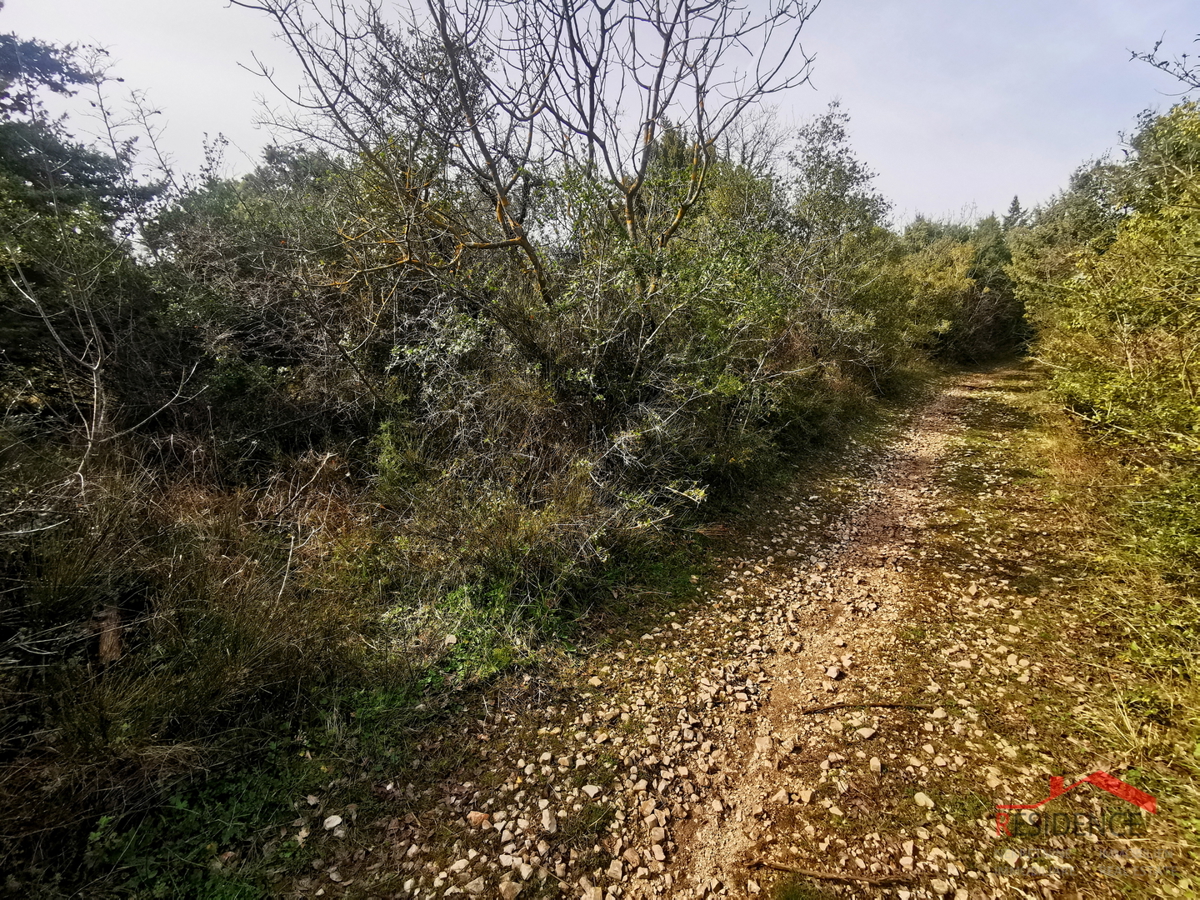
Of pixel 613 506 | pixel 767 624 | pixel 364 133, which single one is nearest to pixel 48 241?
pixel 364 133

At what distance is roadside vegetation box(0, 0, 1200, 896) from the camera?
2.73 meters

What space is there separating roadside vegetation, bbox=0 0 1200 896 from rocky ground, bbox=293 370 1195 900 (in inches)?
22.5

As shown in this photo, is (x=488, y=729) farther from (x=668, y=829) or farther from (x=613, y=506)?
(x=613, y=506)

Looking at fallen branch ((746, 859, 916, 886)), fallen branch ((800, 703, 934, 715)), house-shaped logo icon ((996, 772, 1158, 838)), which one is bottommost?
fallen branch ((746, 859, 916, 886))

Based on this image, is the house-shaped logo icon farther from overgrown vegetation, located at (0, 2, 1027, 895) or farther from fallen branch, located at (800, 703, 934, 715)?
overgrown vegetation, located at (0, 2, 1027, 895)

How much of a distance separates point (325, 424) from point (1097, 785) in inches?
322

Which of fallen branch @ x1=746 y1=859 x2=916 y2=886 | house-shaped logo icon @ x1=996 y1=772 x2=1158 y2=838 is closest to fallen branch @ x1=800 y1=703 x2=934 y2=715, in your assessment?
house-shaped logo icon @ x1=996 y1=772 x2=1158 y2=838

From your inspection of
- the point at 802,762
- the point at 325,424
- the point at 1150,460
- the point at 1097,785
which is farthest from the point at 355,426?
the point at 1150,460

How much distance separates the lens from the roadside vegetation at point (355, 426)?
2.73 meters

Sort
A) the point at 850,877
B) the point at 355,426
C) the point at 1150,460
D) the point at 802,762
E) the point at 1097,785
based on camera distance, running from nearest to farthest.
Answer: the point at 850,877, the point at 1097,785, the point at 802,762, the point at 1150,460, the point at 355,426

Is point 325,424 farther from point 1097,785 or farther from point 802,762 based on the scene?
point 1097,785

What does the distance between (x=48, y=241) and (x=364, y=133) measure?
3624 millimetres

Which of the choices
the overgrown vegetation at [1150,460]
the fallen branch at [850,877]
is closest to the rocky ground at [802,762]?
the fallen branch at [850,877]

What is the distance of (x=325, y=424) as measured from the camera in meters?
6.27
